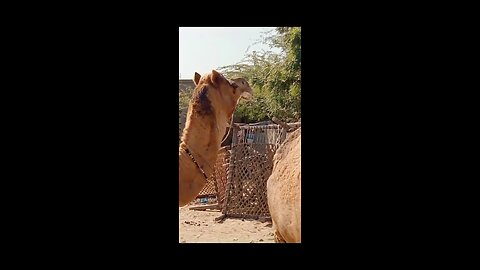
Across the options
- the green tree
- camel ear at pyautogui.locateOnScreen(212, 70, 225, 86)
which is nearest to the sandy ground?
the green tree

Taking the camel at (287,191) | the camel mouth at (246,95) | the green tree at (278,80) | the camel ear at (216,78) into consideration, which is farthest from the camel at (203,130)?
the green tree at (278,80)

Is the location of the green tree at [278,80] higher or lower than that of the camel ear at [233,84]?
higher

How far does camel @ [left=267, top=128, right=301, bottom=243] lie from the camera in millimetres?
3830

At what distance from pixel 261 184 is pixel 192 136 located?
6.05 meters

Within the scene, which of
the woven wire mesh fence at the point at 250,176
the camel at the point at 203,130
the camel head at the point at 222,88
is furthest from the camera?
the woven wire mesh fence at the point at 250,176

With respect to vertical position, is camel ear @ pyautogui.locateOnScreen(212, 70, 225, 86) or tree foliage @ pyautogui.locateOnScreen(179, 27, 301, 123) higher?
tree foliage @ pyautogui.locateOnScreen(179, 27, 301, 123)

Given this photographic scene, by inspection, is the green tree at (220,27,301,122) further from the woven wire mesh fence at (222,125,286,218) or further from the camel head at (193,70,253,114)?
the camel head at (193,70,253,114)

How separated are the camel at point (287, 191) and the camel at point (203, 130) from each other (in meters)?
0.80

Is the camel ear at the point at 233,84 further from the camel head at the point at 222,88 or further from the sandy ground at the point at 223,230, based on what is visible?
the sandy ground at the point at 223,230

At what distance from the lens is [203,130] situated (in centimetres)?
359

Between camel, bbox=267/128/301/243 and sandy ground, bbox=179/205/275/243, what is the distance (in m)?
3.05

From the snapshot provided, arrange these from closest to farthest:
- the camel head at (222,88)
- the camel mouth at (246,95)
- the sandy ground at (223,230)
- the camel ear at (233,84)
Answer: the camel head at (222,88) < the camel ear at (233,84) < the camel mouth at (246,95) < the sandy ground at (223,230)

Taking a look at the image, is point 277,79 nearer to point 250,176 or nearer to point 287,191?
point 250,176

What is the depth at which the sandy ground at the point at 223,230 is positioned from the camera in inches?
313
